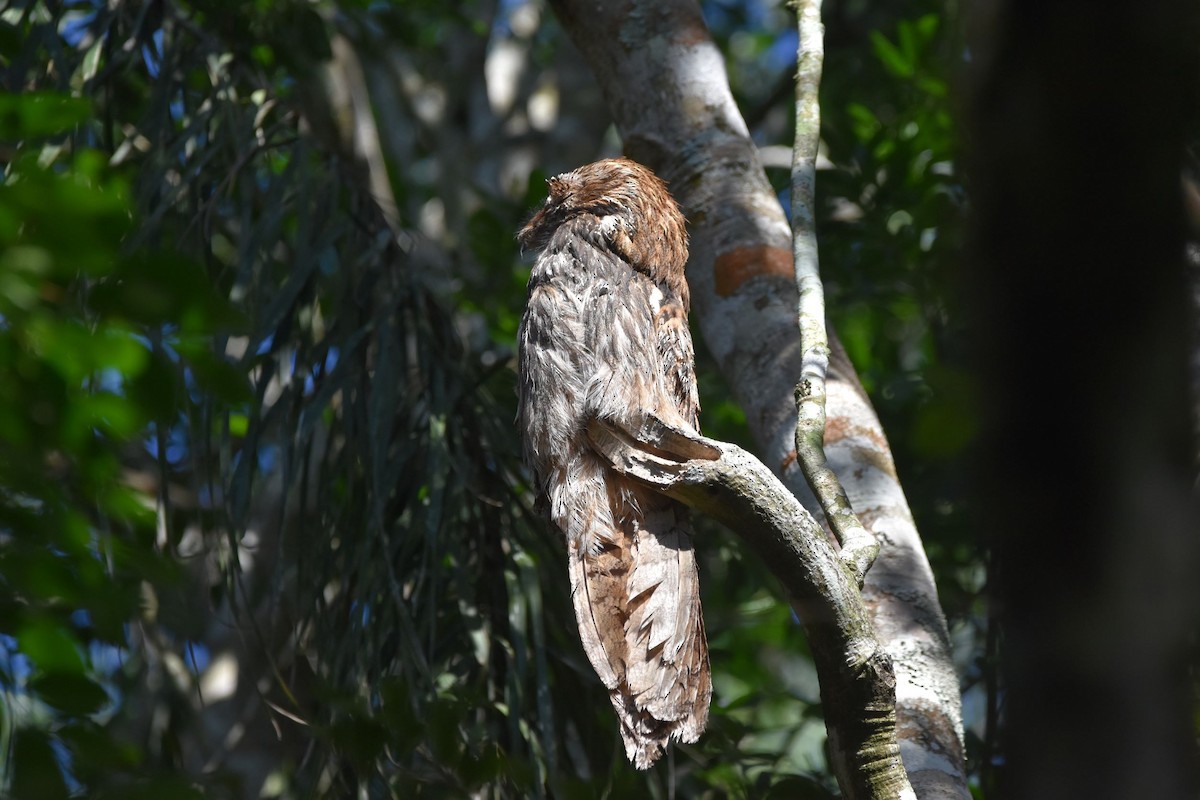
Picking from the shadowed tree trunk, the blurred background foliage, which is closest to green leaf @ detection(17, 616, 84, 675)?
the blurred background foliage

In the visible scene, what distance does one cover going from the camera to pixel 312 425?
11.9ft

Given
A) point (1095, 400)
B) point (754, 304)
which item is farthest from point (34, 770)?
point (754, 304)

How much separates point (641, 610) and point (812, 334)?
0.76m

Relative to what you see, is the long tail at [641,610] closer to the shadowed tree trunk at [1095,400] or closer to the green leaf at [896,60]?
the shadowed tree trunk at [1095,400]

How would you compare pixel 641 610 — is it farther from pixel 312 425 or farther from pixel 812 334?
pixel 312 425

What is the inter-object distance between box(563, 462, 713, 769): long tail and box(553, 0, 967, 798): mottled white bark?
58 cm

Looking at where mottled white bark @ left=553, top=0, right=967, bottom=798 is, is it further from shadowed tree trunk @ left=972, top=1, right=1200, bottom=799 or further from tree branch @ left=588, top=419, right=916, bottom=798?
shadowed tree trunk @ left=972, top=1, right=1200, bottom=799

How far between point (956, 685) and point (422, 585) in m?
1.64

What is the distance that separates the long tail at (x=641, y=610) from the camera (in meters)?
2.50

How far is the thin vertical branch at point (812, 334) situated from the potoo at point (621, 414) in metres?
0.29

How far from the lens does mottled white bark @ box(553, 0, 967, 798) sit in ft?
9.46

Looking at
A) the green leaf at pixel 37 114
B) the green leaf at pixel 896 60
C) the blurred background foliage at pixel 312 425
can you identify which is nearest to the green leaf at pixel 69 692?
the blurred background foliage at pixel 312 425

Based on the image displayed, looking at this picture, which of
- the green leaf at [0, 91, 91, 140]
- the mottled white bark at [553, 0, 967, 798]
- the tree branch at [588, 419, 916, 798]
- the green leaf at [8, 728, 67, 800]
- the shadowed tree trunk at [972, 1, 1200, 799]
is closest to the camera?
the shadowed tree trunk at [972, 1, 1200, 799]

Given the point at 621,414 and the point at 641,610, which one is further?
the point at 621,414
